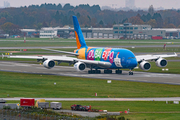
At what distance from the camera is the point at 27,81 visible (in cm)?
7262

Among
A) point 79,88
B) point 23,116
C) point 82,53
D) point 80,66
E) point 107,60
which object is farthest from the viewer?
point 82,53

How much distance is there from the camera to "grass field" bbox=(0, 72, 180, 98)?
188 ft

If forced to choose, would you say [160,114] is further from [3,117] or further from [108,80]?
[108,80]

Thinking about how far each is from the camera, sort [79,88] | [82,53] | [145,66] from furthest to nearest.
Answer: [82,53]
[145,66]
[79,88]

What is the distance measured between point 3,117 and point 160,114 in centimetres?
1633

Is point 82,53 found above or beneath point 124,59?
above

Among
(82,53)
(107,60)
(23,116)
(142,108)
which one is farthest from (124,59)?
(23,116)

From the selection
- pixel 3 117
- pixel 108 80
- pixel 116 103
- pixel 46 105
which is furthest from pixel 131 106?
pixel 108 80

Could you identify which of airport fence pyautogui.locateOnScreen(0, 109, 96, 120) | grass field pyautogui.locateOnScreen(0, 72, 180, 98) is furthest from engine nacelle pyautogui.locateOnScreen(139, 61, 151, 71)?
airport fence pyautogui.locateOnScreen(0, 109, 96, 120)

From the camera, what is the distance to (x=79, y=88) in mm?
63812

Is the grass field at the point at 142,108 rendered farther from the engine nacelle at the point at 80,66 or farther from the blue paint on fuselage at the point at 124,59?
the engine nacelle at the point at 80,66

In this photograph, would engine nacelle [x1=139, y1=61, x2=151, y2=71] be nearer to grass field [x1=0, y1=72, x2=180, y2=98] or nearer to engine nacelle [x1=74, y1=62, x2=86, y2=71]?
engine nacelle [x1=74, y1=62, x2=86, y2=71]

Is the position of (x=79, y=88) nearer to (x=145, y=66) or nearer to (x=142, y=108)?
(x=142, y=108)

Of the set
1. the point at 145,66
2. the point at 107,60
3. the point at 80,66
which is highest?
the point at 107,60
